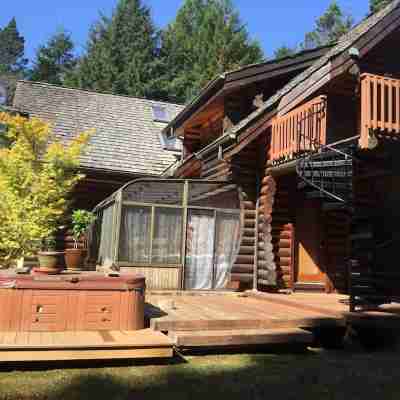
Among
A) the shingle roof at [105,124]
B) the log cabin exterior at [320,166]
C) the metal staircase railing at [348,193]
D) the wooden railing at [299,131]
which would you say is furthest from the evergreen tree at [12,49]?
the metal staircase railing at [348,193]

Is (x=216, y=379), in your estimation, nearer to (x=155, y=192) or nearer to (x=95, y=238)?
(x=155, y=192)

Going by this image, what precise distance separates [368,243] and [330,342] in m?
2.33

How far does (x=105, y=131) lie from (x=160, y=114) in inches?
163

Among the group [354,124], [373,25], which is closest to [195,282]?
[354,124]

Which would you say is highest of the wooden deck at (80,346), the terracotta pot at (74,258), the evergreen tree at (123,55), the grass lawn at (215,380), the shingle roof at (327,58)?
the evergreen tree at (123,55)

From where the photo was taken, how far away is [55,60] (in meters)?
45.8

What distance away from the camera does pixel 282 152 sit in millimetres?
10367

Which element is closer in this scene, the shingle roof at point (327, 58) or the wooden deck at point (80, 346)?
the wooden deck at point (80, 346)

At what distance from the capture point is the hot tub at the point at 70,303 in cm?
608

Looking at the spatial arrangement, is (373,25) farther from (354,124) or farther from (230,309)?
(230,309)

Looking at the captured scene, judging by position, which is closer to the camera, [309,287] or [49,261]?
[49,261]

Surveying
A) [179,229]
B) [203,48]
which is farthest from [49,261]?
[203,48]

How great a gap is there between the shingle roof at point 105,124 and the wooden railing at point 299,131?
24.8ft

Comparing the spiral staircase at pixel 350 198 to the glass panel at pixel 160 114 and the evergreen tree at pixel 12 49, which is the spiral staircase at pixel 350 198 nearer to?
the glass panel at pixel 160 114
